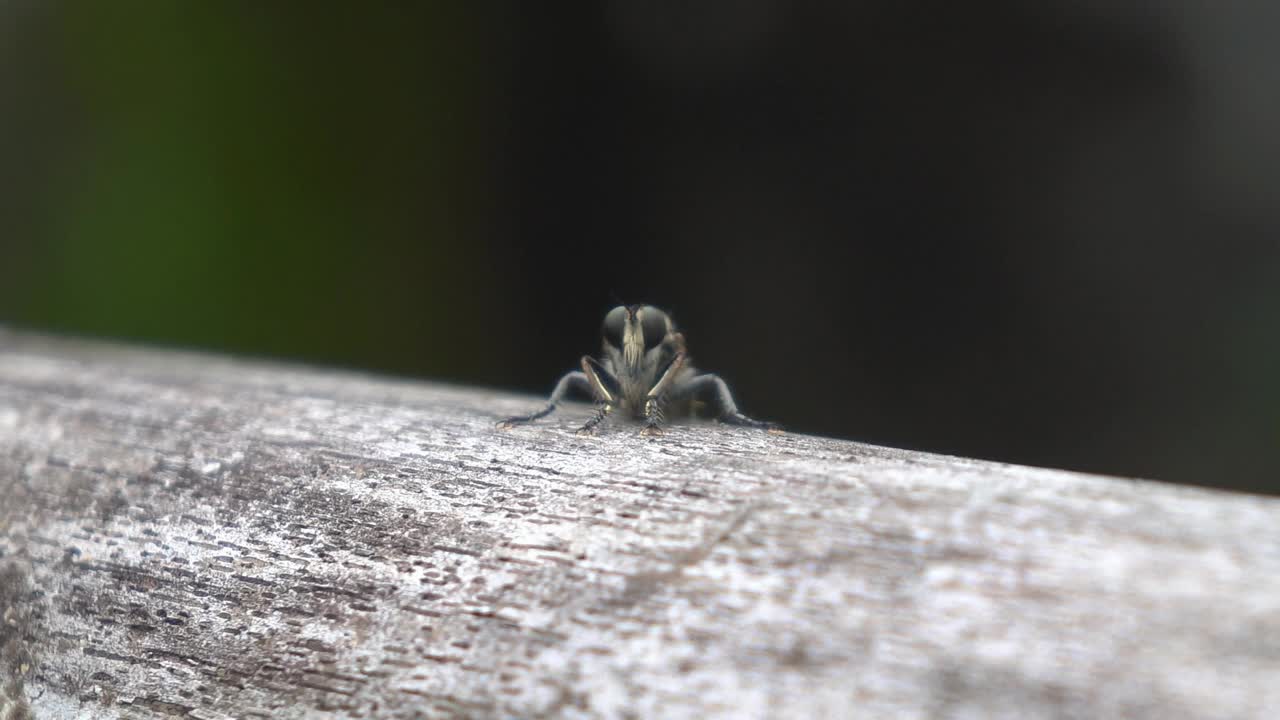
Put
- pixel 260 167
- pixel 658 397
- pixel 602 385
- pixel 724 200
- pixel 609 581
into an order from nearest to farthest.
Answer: pixel 609 581, pixel 658 397, pixel 602 385, pixel 724 200, pixel 260 167

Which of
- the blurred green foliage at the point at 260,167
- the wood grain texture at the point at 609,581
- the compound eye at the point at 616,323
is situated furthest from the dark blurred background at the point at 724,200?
the wood grain texture at the point at 609,581

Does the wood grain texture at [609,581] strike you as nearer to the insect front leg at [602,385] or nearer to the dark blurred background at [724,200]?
the insect front leg at [602,385]

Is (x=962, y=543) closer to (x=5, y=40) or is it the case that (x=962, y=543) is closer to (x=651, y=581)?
(x=651, y=581)

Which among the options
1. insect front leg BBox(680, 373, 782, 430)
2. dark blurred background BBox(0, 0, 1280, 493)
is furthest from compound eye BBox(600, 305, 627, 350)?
dark blurred background BBox(0, 0, 1280, 493)

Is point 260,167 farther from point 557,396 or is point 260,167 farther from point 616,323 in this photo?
point 557,396

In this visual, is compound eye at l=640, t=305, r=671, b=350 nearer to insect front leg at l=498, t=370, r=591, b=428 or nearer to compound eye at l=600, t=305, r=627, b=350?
compound eye at l=600, t=305, r=627, b=350

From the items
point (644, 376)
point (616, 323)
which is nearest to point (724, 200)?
point (616, 323)
